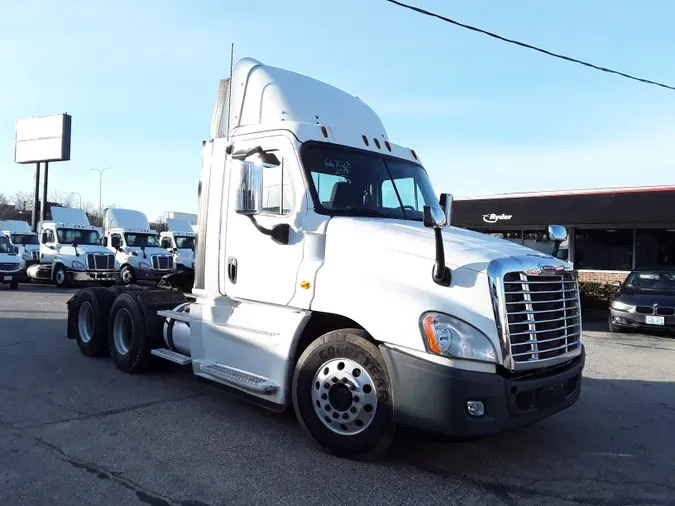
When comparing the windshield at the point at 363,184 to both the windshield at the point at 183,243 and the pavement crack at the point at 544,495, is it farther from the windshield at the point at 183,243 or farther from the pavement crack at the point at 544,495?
the windshield at the point at 183,243

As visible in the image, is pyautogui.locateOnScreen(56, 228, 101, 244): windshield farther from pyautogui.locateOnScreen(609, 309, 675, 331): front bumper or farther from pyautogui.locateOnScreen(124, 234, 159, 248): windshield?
pyautogui.locateOnScreen(609, 309, 675, 331): front bumper

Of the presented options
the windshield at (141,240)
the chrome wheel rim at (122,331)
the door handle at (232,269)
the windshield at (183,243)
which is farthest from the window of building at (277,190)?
the windshield at (183,243)

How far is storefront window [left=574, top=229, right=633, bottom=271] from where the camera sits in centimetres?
2012

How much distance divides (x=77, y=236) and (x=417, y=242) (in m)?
21.7

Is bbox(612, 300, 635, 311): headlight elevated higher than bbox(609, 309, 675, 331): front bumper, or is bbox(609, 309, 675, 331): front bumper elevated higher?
bbox(612, 300, 635, 311): headlight

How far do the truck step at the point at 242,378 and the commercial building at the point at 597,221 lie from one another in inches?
566

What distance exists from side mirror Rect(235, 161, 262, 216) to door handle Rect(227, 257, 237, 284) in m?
0.70

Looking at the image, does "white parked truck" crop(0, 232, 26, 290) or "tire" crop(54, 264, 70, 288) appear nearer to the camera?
"white parked truck" crop(0, 232, 26, 290)

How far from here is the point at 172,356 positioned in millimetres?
6484

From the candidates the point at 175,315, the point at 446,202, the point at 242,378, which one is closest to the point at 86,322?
the point at 175,315

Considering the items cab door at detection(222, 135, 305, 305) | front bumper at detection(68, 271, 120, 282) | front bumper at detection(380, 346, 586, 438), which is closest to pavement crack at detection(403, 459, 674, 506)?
front bumper at detection(380, 346, 586, 438)

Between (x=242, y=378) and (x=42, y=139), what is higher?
(x=42, y=139)

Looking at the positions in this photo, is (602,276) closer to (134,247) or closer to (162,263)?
(162,263)

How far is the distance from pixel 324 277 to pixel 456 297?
1.13 metres
